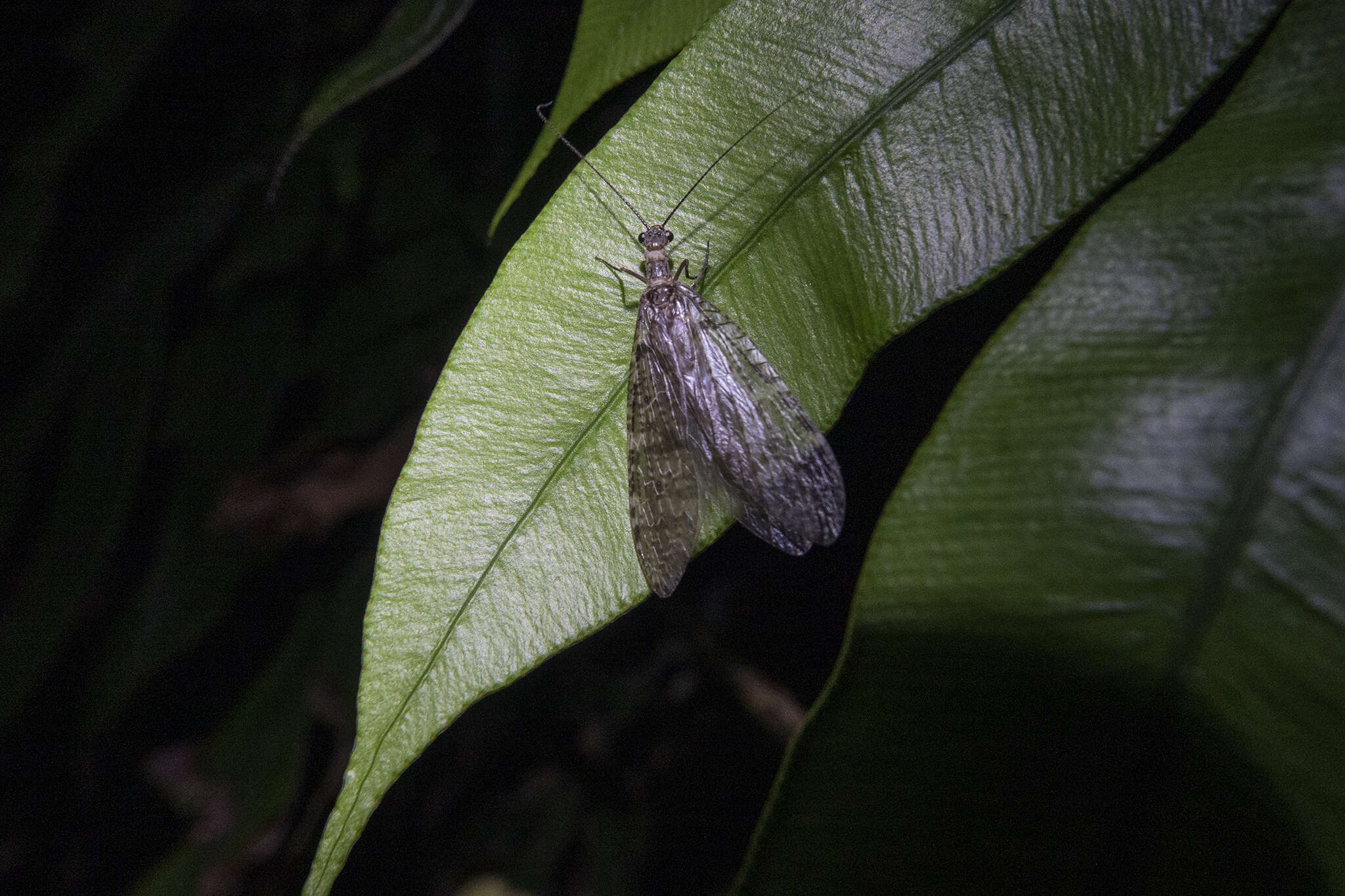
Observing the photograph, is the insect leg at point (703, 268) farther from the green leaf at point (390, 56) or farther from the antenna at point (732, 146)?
the green leaf at point (390, 56)

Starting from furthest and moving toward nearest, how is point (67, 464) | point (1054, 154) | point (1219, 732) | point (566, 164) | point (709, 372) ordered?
point (67, 464), point (709, 372), point (566, 164), point (1054, 154), point (1219, 732)

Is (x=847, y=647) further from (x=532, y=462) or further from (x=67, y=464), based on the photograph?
(x=67, y=464)

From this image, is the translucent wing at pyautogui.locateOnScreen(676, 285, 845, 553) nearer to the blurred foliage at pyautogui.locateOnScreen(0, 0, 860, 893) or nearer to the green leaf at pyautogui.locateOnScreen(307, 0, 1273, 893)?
the green leaf at pyautogui.locateOnScreen(307, 0, 1273, 893)

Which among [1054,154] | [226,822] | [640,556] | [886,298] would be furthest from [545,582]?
[226,822]

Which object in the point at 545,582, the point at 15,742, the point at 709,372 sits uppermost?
the point at 709,372

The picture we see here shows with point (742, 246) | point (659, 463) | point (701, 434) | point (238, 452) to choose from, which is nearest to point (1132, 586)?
point (742, 246)

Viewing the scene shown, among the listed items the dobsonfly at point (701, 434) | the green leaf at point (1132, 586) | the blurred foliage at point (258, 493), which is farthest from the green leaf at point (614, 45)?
the blurred foliage at point (258, 493)
